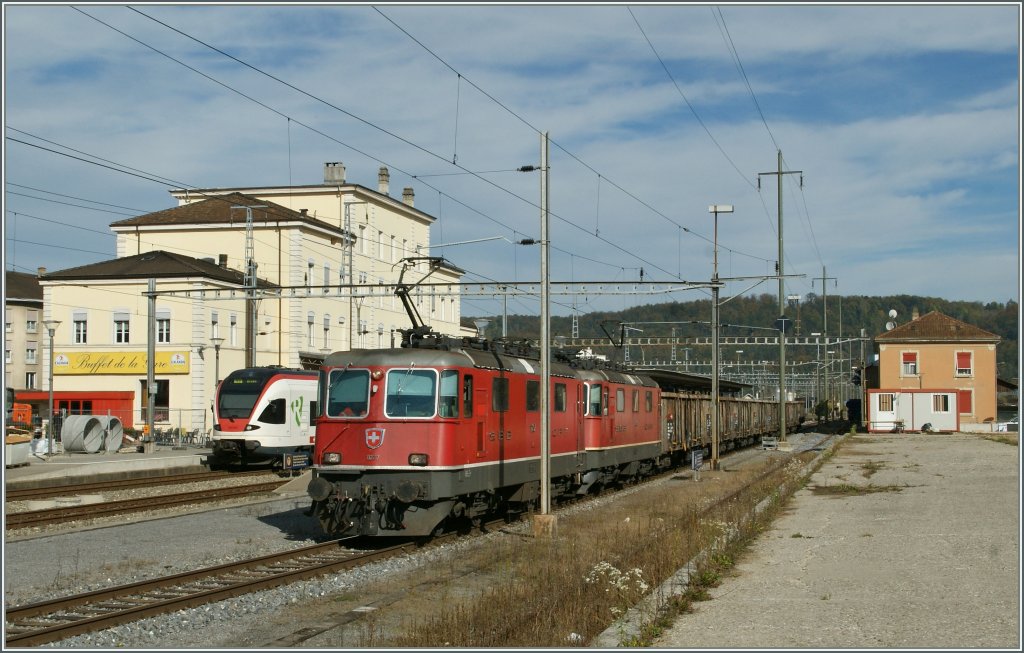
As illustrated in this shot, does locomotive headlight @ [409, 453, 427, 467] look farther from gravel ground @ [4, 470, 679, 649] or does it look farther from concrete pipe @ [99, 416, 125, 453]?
concrete pipe @ [99, 416, 125, 453]

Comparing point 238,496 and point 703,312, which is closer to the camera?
point 238,496

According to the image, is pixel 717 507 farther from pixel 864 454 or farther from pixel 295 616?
pixel 864 454

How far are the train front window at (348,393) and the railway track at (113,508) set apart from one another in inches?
234

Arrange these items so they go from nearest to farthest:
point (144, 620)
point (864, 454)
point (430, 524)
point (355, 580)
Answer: point (144, 620) < point (355, 580) < point (430, 524) < point (864, 454)

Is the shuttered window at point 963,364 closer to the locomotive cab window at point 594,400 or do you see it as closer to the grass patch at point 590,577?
the locomotive cab window at point 594,400

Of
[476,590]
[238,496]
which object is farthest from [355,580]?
[238,496]

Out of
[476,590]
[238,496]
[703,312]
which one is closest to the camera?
[476,590]

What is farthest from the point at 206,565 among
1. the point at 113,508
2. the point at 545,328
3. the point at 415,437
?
the point at 113,508

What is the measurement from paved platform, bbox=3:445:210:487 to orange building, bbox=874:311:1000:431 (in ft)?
158

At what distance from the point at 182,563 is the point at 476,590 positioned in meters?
4.50

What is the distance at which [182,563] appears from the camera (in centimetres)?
1427

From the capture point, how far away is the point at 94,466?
28.6 metres

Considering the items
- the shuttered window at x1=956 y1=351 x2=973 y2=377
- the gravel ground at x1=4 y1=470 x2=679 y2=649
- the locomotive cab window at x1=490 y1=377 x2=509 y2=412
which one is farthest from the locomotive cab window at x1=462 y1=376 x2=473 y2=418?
the shuttered window at x1=956 y1=351 x2=973 y2=377

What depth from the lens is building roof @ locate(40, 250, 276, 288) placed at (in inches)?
2003
